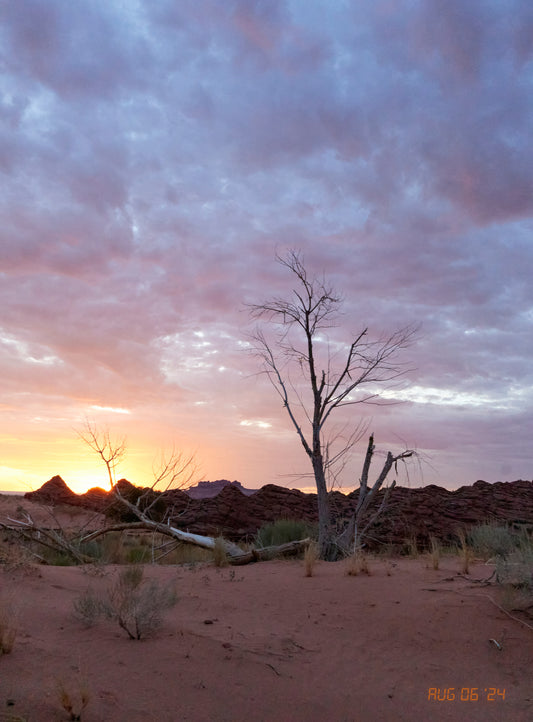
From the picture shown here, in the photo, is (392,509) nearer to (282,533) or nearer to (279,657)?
(282,533)

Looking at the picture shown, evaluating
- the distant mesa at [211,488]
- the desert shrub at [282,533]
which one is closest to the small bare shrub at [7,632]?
the desert shrub at [282,533]

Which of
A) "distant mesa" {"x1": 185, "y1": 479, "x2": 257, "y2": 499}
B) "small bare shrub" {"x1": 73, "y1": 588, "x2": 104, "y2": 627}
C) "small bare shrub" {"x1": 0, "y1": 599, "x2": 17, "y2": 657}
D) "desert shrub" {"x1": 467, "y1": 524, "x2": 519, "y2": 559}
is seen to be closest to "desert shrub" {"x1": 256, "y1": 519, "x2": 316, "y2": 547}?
"desert shrub" {"x1": 467, "y1": 524, "x2": 519, "y2": 559}

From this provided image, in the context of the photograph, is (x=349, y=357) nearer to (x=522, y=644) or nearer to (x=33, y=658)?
(x=522, y=644)

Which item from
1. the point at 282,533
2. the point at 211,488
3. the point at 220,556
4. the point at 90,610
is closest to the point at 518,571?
the point at 90,610

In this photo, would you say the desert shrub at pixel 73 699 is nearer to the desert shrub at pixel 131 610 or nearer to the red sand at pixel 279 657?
the red sand at pixel 279 657

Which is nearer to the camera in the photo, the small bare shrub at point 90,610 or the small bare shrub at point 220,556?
the small bare shrub at point 90,610

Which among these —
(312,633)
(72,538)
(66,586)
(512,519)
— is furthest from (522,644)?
(512,519)

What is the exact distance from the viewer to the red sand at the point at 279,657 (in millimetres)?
4523

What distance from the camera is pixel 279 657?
5.65m

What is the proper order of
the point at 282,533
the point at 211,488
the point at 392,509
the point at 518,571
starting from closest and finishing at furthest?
the point at 518,571
the point at 282,533
the point at 392,509
the point at 211,488

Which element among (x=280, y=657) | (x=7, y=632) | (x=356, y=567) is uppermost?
(x=356, y=567)
